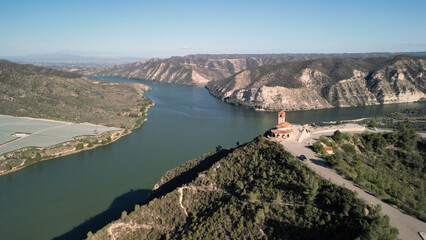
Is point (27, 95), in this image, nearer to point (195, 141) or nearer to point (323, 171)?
point (195, 141)

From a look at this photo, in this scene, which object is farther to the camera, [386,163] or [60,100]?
[60,100]

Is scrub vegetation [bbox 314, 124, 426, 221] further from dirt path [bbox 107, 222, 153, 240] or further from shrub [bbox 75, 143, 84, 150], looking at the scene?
shrub [bbox 75, 143, 84, 150]

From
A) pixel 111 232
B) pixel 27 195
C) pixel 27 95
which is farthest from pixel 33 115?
pixel 111 232

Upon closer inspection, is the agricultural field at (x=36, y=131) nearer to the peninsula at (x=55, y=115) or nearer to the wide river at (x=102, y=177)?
the peninsula at (x=55, y=115)

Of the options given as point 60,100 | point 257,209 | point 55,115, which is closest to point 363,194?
point 257,209

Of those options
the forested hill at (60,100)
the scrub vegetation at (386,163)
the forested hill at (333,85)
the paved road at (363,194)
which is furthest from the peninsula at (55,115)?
the scrub vegetation at (386,163)

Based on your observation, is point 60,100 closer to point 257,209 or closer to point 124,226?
point 124,226
